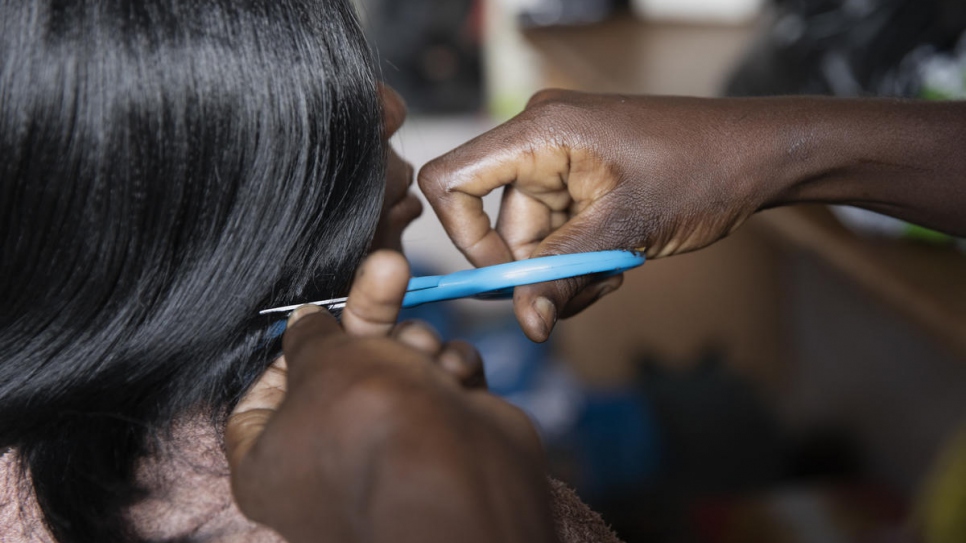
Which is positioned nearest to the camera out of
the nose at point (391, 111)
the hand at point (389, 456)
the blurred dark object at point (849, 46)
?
the hand at point (389, 456)

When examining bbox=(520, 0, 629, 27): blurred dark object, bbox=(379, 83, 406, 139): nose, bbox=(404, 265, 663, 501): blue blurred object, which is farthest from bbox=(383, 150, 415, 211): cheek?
bbox=(520, 0, 629, 27): blurred dark object

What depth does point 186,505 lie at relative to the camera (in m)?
0.48

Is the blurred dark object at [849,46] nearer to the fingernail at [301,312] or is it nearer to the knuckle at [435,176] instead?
the knuckle at [435,176]

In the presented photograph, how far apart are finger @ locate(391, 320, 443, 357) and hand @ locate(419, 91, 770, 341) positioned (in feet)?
0.48

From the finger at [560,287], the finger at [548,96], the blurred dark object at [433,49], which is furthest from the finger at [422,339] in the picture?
the blurred dark object at [433,49]

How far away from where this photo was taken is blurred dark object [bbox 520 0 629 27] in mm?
1391

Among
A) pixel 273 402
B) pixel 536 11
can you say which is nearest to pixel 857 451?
pixel 536 11

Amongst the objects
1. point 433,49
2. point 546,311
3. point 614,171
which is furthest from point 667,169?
point 433,49

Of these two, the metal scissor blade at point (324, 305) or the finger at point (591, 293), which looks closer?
the metal scissor blade at point (324, 305)

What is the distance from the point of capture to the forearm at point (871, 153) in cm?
55

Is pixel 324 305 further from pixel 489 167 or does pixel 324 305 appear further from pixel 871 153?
pixel 871 153

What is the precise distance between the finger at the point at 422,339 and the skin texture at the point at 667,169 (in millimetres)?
113

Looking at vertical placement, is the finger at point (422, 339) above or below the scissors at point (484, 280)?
above

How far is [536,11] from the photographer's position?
142 cm
